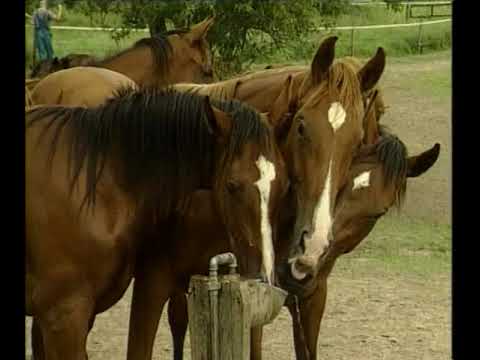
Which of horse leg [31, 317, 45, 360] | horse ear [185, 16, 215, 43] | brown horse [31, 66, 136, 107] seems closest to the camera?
horse leg [31, 317, 45, 360]

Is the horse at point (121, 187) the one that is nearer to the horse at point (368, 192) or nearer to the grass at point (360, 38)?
the horse at point (368, 192)

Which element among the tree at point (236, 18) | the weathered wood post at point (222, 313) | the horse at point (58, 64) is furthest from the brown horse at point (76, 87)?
the tree at point (236, 18)

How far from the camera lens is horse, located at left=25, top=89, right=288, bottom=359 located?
355 cm

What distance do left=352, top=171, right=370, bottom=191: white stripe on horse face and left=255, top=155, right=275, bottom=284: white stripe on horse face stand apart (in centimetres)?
80

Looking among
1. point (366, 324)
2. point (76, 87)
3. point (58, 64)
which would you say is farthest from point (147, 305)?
point (58, 64)

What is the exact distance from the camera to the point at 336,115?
152 inches

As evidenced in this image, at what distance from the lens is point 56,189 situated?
143 inches

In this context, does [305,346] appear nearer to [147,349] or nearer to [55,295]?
[147,349]

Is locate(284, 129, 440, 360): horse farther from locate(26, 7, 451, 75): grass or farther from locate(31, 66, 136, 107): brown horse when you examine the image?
locate(26, 7, 451, 75): grass

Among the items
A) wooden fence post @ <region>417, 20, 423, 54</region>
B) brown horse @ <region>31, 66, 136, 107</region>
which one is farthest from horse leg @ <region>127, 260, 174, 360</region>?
wooden fence post @ <region>417, 20, 423, 54</region>

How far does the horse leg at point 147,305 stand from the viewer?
162 inches

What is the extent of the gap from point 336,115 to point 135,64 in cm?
423
